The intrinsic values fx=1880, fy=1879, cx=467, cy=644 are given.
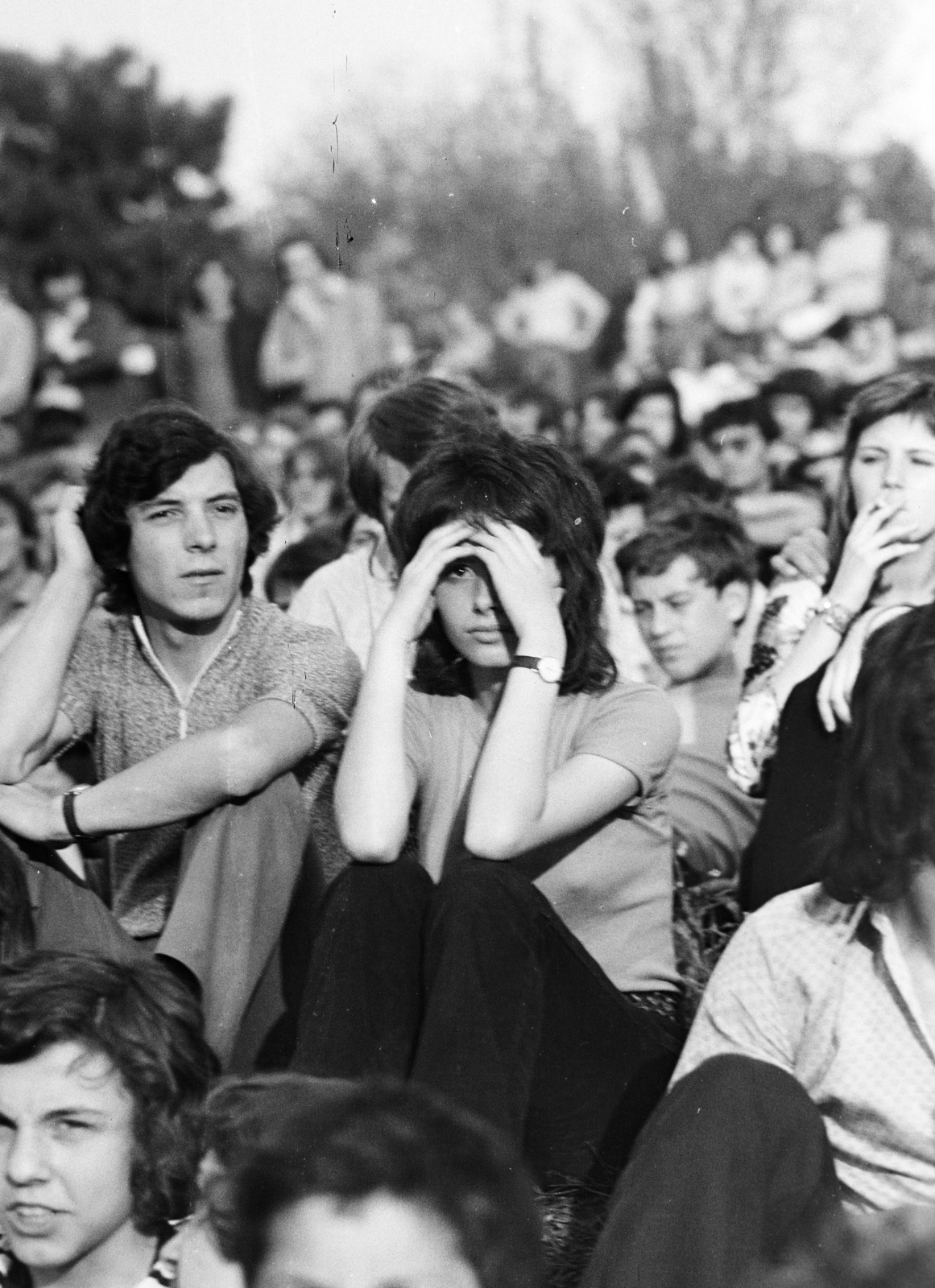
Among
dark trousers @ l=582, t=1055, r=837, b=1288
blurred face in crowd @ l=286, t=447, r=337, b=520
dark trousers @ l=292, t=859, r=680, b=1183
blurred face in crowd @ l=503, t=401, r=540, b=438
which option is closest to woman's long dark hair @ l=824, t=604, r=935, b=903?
dark trousers @ l=582, t=1055, r=837, b=1288

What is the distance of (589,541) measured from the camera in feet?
10.8

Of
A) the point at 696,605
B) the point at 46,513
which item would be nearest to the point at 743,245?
the point at 46,513

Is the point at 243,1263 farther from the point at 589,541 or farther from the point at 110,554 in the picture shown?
the point at 110,554

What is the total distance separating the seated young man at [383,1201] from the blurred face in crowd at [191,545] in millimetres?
2057

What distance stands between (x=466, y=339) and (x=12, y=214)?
503 centimetres

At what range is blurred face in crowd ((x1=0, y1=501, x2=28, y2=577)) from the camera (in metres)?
5.83

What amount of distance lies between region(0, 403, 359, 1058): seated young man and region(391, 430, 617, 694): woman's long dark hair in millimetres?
360

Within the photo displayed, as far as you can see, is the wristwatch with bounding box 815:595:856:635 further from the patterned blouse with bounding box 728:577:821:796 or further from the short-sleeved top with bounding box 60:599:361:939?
the short-sleeved top with bounding box 60:599:361:939

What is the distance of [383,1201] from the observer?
158 cm

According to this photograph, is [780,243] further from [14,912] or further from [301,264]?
[14,912]

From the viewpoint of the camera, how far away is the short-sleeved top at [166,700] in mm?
3537

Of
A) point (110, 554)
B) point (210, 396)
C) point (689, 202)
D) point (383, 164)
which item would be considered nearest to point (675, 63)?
point (689, 202)

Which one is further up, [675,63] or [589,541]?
[675,63]

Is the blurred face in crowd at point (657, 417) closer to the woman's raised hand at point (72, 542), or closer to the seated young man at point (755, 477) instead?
the seated young man at point (755, 477)
